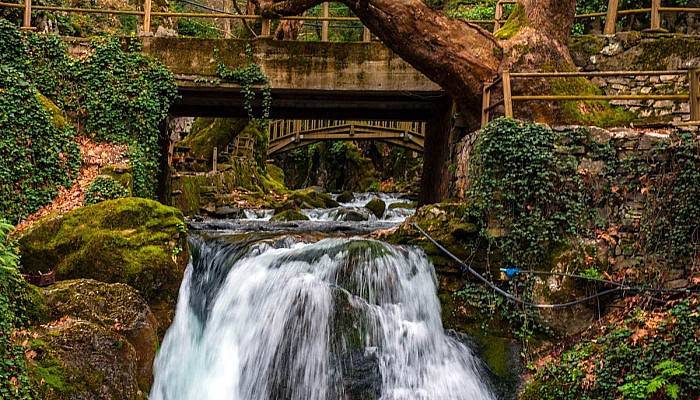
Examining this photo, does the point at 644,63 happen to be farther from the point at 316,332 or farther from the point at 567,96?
the point at 316,332

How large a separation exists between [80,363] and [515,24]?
914 cm

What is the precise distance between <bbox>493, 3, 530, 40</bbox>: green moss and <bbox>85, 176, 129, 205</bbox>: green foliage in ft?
24.4

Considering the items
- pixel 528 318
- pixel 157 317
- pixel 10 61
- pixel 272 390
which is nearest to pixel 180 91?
pixel 10 61

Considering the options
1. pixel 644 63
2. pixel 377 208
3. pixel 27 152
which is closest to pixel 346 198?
pixel 377 208

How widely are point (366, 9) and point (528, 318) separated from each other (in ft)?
19.2

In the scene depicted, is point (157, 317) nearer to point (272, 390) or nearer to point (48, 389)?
point (272, 390)

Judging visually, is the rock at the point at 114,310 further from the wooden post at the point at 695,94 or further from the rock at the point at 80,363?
the wooden post at the point at 695,94

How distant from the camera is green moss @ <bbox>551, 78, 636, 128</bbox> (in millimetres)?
9906

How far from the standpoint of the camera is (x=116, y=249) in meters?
7.65

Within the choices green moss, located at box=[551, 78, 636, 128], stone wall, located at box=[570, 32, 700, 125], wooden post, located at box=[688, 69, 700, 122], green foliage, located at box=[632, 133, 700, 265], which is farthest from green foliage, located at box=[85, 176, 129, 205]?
wooden post, located at box=[688, 69, 700, 122]

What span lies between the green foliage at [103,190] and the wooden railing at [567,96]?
650 centimetres

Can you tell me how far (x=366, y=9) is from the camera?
10141mm

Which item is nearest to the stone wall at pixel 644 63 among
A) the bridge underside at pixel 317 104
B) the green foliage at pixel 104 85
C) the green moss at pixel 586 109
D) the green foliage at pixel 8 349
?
the green moss at pixel 586 109

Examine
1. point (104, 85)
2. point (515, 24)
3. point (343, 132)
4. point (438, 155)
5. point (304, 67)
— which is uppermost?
point (515, 24)
